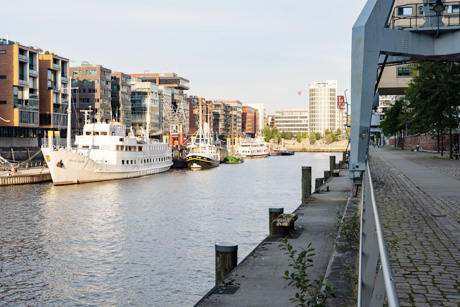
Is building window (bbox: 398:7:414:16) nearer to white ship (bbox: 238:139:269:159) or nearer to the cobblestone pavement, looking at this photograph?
the cobblestone pavement

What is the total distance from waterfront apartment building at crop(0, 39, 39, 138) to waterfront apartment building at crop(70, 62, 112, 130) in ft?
92.5

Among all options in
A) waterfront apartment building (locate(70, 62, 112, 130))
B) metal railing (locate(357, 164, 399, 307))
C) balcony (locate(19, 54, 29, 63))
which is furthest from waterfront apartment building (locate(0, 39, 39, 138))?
metal railing (locate(357, 164, 399, 307))

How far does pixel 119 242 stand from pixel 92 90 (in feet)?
357

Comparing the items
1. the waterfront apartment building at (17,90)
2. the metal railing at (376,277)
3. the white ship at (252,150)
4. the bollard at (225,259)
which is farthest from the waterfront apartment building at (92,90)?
the metal railing at (376,277)

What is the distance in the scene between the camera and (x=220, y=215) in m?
33.0

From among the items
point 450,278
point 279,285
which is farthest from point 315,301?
point 279,285

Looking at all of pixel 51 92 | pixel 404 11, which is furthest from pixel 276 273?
pixel 51 92

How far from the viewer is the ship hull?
55688 mm

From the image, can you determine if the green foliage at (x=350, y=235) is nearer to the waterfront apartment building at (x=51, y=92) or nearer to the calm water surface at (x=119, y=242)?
the calm water surface at (x=119, y=242)

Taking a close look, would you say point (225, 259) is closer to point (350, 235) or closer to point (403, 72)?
point (350, 235)

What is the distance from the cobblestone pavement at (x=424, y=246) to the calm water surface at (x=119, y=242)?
658 cm

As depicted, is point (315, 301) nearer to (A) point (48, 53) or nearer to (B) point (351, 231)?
(B) point (351, 231)

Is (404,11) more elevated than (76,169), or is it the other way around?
(404,11)

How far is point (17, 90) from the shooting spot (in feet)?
297
